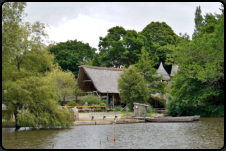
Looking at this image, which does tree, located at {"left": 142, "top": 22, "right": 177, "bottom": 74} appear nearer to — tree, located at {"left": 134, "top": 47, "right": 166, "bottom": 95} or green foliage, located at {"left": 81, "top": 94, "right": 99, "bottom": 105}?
tree, located at {"left": 134, "top": 47, "right": 166, "bottom": 95}

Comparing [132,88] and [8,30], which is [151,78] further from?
[8,30]

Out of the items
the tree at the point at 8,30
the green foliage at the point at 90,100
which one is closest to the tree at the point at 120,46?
the green foliage at the point at 90,100

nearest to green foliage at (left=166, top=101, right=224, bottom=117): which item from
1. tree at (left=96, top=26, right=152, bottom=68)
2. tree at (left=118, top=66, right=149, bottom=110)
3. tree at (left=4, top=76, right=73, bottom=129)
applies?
tree at (left=118, top=66, right=149, bottom=110)

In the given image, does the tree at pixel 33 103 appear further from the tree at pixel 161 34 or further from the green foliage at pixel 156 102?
the tree at pixel 161 34

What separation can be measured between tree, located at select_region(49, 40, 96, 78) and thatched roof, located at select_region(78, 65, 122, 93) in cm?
1626

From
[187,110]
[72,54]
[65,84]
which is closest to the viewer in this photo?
[187,110]

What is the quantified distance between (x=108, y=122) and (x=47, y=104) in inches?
246

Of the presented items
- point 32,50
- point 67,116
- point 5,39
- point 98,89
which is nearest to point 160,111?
point 98,89

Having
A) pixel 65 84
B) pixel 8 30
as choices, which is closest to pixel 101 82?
pixel 65 84

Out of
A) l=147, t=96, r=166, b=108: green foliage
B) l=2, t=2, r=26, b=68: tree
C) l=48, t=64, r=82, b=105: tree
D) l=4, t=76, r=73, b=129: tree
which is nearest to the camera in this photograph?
l=2, t=2, r=26, b=68: tree

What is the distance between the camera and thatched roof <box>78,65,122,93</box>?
3893cm

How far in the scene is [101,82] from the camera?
39.8m

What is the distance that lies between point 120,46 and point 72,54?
11.1 meters

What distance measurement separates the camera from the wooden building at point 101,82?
127ft
